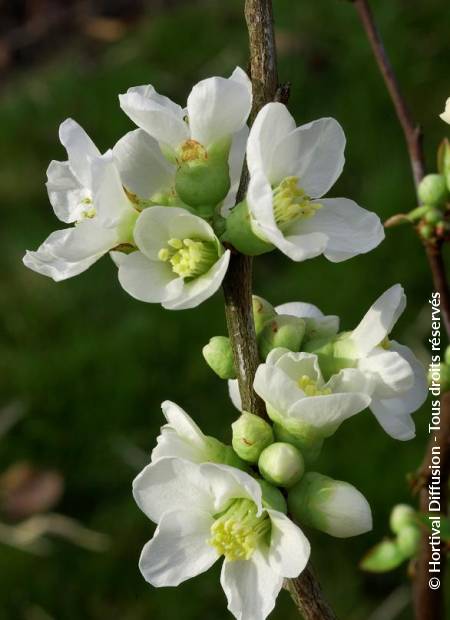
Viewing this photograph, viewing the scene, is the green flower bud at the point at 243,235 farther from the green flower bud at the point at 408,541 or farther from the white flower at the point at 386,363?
the green flower bud at the point at 408,541

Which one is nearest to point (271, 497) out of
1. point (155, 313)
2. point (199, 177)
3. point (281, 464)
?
point (281, 464)

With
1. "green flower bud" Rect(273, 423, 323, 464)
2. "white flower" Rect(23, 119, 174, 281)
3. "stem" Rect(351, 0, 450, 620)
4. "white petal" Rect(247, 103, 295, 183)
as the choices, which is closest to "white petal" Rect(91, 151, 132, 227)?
"white flower" Rect(23, 119, 174, 281)

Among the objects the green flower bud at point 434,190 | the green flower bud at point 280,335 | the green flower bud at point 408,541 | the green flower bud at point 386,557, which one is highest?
the green flower bud at point 434,190

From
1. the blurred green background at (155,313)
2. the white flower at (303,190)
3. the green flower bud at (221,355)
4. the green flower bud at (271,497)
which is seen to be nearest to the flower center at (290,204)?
the white flower at (303,190)

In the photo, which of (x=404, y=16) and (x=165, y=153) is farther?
(x=404, y=16)

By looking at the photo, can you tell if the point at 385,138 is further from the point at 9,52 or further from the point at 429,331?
the point at 9,52

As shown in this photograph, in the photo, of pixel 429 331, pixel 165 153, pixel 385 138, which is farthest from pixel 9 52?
pixel 165 153
